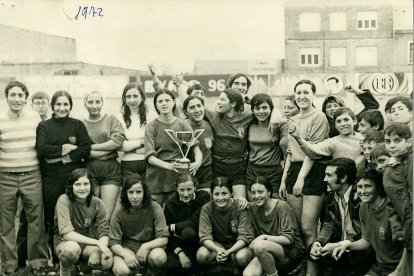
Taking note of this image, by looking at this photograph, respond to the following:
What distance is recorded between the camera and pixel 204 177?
159 inches

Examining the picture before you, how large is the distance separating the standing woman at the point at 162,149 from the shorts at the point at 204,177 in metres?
0.07

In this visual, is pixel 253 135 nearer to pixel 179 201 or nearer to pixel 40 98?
pixel 179 201

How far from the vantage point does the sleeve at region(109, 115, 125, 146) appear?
4109mm

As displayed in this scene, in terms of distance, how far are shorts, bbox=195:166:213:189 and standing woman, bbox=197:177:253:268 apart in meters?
0.09

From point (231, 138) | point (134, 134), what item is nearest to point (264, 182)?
point (231, 138)

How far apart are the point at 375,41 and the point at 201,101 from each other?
45.8 inches

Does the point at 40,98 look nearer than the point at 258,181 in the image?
No

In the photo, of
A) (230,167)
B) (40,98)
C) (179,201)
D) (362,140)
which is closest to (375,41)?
(362,140)

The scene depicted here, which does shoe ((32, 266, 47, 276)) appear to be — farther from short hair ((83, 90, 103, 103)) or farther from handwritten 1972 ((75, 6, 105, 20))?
handwritten 1972 ((75, 6, 105, 20))

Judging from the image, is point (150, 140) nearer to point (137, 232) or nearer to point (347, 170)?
point (137, 232)

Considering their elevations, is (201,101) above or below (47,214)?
above

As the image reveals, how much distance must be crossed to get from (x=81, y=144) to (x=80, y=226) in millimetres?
534

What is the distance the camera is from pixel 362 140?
385 centimetres

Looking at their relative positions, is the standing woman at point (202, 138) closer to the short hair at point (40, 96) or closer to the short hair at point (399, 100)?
the short hair at point (40, 96)
